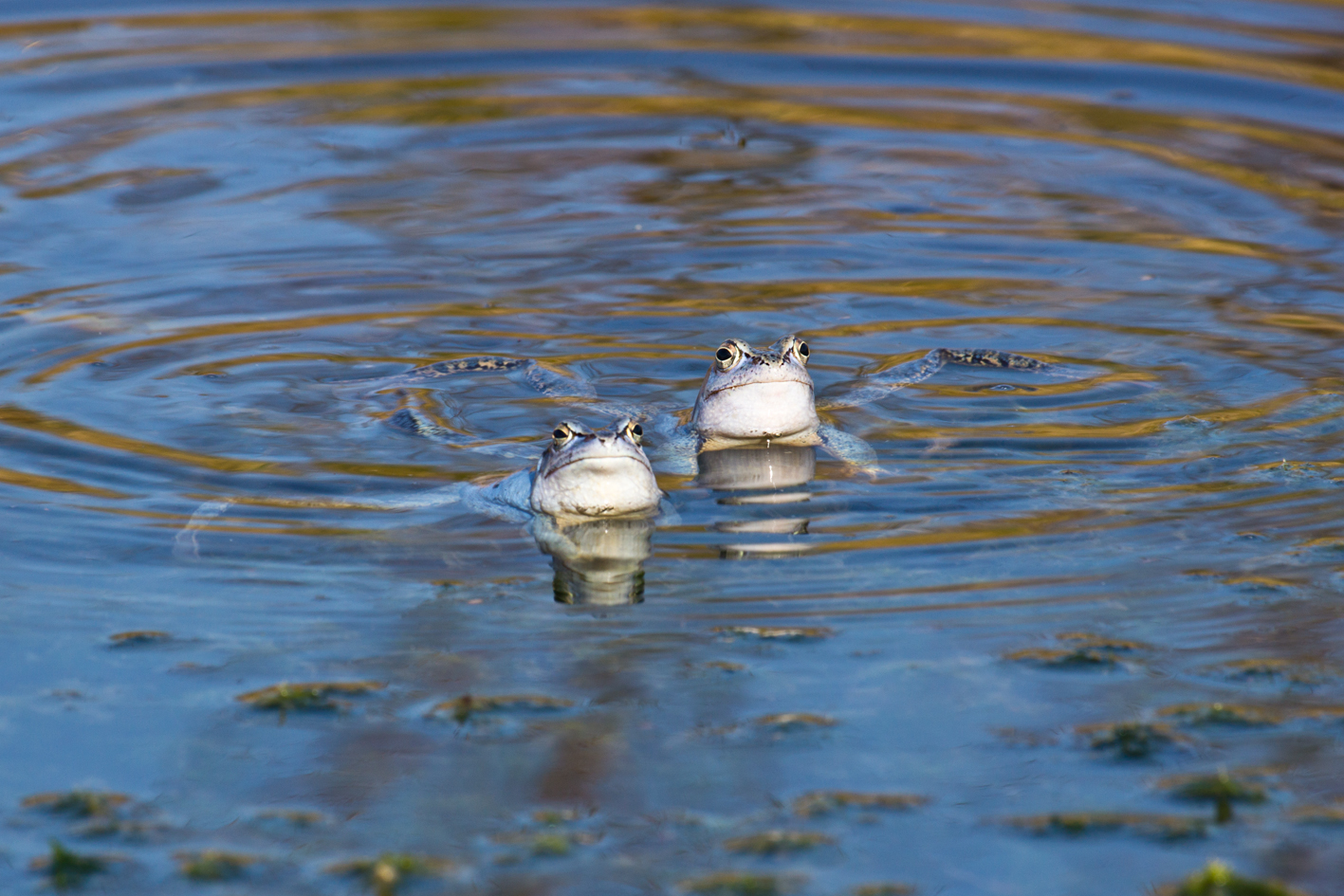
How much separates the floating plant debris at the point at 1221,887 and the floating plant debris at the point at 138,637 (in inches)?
129

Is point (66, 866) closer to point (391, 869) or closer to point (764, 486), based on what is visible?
point (391, 869)

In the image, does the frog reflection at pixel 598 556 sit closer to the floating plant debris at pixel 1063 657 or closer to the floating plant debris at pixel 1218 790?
the floating plant debris at pixel 1063 657

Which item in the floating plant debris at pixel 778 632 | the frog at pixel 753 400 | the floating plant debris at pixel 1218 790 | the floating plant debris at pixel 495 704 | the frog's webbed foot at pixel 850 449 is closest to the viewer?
the floating plant debris at pixel 1218 790

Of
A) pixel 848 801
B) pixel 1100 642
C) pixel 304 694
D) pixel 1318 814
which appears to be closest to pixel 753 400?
pixel 1100 642

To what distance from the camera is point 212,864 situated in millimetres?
3848

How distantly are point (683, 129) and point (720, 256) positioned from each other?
11.1ft

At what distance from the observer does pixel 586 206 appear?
11328 millimetres

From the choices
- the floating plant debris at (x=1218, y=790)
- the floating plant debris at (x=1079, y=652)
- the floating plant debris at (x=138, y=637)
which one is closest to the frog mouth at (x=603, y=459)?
the floating plant debris at (x=138, y=637)

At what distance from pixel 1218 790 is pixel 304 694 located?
2.72 metres

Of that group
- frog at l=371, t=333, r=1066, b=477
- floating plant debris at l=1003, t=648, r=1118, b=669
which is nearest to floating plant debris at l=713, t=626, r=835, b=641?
floating plant debris at l=1003, t=648, r=1118, b=669

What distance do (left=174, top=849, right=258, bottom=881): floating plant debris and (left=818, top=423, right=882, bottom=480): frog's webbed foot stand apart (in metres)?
3.65

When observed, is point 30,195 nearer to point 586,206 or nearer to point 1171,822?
point 586,206

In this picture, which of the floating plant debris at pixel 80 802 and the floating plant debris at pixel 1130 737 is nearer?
the floating plant debris at pixel 80 802

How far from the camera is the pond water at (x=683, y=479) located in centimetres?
406
